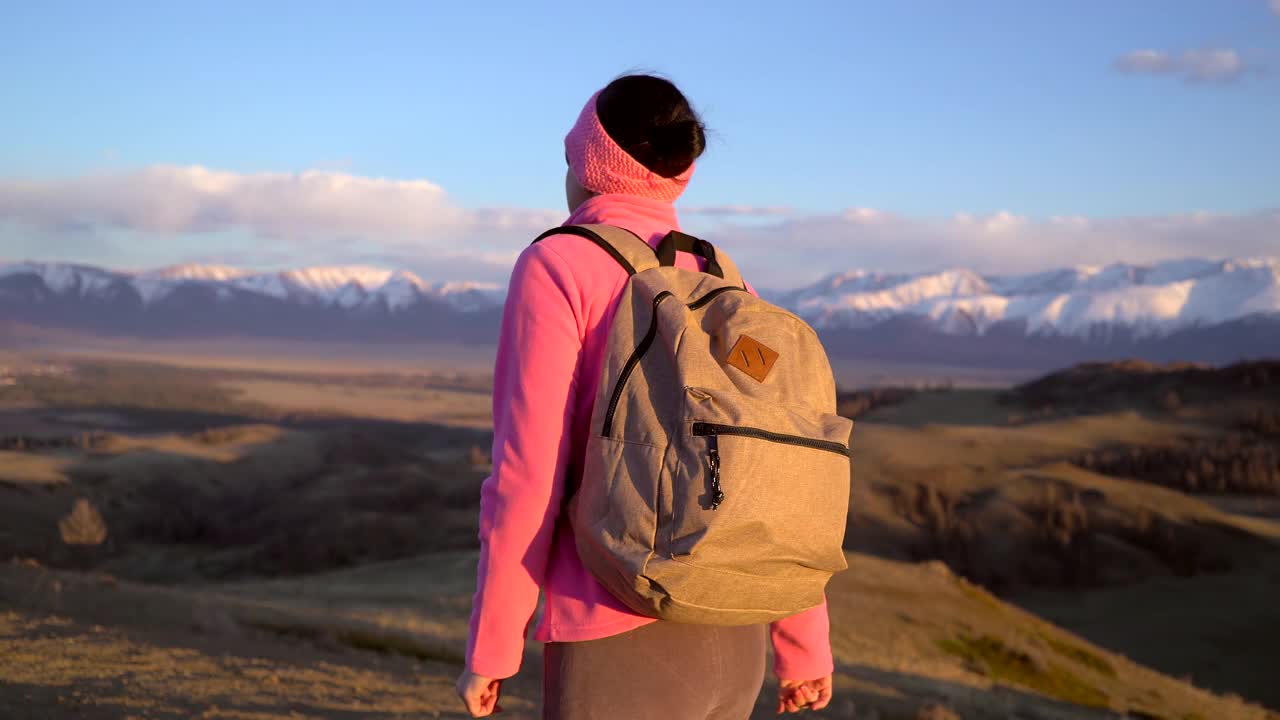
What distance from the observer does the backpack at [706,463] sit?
179 centimetres

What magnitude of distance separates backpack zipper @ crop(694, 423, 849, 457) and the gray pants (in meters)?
0.43

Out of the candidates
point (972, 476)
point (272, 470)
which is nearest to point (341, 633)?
point (972, 476)

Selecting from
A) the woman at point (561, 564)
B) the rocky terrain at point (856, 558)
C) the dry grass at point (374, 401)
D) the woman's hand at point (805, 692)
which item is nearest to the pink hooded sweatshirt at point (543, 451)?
the woman at point (561, 564)

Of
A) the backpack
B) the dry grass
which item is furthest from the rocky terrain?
the dry grass

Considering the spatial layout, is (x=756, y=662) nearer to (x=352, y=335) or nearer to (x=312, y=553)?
(x=312, y=553)

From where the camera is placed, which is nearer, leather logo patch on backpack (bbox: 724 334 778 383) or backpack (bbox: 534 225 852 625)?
backpack (bbox: 534 225 852 625)

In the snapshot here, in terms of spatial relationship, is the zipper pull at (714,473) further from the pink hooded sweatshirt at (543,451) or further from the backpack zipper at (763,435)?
the pink hooded sweatshirt at (543,451)

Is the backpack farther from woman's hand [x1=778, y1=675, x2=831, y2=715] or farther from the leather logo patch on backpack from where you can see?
woman's hand [x1=778, y1=675, x2=831, y2=715]

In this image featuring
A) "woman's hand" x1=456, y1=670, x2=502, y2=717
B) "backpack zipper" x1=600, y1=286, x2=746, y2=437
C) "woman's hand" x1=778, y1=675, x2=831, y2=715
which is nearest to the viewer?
"backpack zipper" x1=600, y1=286, x2=746, y2=437

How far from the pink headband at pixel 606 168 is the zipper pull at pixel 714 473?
66cm

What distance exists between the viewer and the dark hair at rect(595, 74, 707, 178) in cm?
215

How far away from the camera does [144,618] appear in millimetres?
8266

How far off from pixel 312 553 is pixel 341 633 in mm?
20302

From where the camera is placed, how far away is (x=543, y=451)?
6.33 ft
